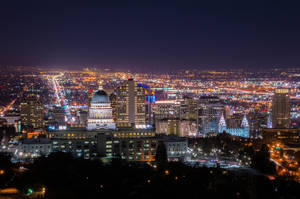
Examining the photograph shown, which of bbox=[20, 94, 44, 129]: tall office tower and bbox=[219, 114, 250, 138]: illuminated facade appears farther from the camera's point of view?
bbox=[20, 94, 44, 129]: tall office tower

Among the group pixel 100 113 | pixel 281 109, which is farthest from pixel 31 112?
pixel 281 109

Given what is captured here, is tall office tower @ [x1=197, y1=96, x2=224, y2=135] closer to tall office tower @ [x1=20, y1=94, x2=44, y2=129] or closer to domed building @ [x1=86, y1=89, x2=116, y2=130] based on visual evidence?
domed building @ [x1=86, y1=89, x2=116, y2=130]

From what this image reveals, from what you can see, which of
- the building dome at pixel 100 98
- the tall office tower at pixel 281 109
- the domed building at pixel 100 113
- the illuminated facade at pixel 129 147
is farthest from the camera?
the tall office tower at pixel 281 109

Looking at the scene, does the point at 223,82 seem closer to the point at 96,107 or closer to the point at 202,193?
the point at 96,107

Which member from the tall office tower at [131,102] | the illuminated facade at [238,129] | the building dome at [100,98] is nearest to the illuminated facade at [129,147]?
the building dome at [100,98]

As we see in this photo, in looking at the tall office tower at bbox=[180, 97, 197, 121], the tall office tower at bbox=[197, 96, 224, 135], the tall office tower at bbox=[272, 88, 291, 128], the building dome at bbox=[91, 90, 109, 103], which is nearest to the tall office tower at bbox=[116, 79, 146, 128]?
the building dome at bbox=[91, 90, 109, 103]

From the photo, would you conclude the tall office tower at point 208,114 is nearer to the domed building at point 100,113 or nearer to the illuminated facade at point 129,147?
the domed building at point 100,113
